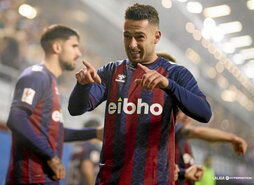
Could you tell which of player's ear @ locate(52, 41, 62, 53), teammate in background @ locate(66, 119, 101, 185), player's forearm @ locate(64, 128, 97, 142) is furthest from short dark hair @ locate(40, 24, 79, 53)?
teammate in background @ locate(66, 119, 101, 185)

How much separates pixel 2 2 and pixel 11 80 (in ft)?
3.31

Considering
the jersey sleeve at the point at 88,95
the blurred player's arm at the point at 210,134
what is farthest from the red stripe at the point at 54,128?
the blurred player's arm at the point at 210,134

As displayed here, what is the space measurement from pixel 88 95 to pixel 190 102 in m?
0.34

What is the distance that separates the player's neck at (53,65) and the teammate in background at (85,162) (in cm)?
149

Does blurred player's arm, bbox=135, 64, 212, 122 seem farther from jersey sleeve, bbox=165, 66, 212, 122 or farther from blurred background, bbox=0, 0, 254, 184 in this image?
blurred background, bbox=0, 0, 254, 184

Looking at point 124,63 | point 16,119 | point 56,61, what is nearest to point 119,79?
point 124,63

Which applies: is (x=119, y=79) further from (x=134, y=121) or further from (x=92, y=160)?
(x=92, y=160)

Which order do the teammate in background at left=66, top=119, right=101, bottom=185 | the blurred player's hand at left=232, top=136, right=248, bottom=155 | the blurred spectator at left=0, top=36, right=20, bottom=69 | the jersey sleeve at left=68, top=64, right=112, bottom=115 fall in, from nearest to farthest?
the jersey sleeve at left=68, top=64, right=112, bottom=115 < the blurred player's hand at left=232, top=136, right=248, bottom=155 < the teammate in background at left=66, top=119, right=101, bottom=185 < the blurred spectator at left=0, top=36, right=20, bottom=69

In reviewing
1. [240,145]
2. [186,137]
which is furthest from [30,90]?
[240,145]

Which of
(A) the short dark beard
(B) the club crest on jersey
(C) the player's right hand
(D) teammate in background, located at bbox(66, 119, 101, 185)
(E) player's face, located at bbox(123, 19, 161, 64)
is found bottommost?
(D) teammate in background, located at bbox(66, 119, 101, 185)

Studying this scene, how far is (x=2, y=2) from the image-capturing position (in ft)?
13.9

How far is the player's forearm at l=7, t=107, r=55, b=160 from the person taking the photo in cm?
161

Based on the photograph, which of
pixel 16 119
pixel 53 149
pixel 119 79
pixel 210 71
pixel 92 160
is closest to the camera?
pixel 119 79

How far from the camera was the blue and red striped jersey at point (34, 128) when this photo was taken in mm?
1625
